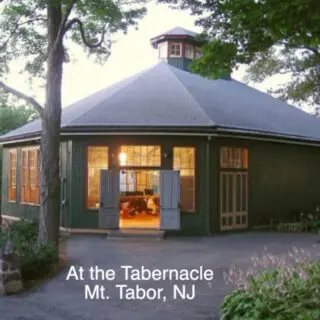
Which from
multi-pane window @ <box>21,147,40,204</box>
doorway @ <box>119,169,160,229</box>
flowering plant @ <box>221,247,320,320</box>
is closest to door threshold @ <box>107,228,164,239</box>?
doorway @ <box>119,169,160,229</box>

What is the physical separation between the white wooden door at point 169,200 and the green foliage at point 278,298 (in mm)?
8680

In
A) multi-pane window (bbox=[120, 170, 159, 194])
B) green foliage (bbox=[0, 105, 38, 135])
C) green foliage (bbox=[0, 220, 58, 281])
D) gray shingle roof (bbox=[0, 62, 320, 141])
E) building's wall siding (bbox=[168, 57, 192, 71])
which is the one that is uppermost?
building's wall siding (bbox=[168, 57, 192, 71])

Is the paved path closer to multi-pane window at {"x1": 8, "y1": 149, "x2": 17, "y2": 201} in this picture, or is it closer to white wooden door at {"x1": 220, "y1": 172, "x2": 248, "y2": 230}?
A: white wooden door at {"x1": 220, "y1": 172, "x2": 248, "y2": 230}

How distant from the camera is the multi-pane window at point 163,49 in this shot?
2070 centimetres

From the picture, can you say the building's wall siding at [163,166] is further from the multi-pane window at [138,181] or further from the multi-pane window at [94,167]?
the multi-pane window at [138,181]

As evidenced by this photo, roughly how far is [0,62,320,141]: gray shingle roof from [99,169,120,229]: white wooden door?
147 cm

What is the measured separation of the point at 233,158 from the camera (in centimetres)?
1519

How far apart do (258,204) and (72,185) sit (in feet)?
20.3

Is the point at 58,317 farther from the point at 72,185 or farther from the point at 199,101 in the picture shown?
the point at 199,101

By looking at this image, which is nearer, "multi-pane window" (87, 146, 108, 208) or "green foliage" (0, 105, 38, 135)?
"multi-pane window" (87, 146, 108, 208)

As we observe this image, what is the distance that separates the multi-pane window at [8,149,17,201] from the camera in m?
18.0

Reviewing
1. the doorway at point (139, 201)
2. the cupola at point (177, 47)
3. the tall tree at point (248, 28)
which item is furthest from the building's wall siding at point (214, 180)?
the cupola at point (177, 47)

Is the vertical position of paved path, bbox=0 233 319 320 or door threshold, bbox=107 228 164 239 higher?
door threshold, bbox=107 228 164 239

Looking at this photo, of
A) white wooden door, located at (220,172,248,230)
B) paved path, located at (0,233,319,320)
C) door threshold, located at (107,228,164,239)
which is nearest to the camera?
paved path, located at (0,233,319,320)
